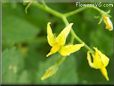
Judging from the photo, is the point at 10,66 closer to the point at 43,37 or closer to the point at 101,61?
the point at 43,37

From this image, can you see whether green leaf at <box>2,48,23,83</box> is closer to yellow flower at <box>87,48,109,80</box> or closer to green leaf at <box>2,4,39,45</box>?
green leaf at <box>2,4,39,45</box>

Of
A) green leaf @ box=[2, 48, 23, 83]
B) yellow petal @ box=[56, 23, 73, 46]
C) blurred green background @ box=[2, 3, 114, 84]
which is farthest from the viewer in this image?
blurred green background @ box=[2, 3, 114, 84]

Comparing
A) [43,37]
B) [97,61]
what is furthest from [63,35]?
[43,37]

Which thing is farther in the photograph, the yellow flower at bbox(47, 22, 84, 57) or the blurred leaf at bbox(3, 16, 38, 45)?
the blurred leaf at bbox(3, 16, 38, 45)

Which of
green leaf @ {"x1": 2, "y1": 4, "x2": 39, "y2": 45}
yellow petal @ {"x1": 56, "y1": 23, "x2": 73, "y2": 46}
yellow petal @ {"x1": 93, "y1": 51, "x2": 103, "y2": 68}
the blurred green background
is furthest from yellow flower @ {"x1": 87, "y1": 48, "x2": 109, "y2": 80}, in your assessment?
green leaf @ {"x1": 2, "y1": 4, "x2": 39, "y2": 45}

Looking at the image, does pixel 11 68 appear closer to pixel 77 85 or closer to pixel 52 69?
pixel 77 85

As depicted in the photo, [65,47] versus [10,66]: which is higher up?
[65,47]

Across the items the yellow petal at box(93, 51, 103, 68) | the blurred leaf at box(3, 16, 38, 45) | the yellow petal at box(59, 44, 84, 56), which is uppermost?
the yellow petal at box(59, 44, 84, 56)

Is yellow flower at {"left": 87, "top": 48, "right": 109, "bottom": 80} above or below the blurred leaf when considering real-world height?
above

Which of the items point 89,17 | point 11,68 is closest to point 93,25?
point 89,17

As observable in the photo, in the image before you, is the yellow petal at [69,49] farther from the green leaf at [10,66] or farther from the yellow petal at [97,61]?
the green leaf at [10,66]

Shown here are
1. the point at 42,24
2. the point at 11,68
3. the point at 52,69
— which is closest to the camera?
the point at 52,69
